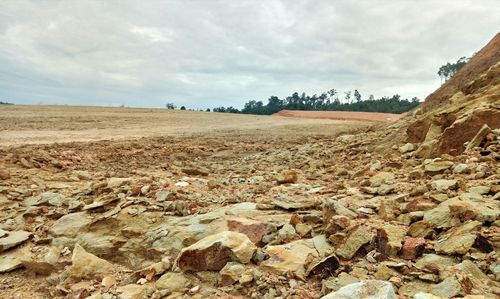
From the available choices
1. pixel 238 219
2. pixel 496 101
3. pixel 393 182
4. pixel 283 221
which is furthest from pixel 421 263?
pixel 496 101

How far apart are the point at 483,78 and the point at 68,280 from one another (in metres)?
9.61

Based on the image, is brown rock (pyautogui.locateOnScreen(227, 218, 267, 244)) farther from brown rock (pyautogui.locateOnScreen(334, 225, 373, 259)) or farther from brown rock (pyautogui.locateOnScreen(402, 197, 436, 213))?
brown rock (pyautogui.locateOnScreen(402, 197, 436, 213))

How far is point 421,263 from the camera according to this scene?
3.02 meters

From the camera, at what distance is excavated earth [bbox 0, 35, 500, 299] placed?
3041 mm

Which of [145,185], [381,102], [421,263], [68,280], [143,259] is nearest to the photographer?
[421,263]

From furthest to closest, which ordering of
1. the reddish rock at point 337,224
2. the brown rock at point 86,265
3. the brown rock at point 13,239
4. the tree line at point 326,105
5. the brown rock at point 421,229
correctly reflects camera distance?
the tree line at point 326,105, the brown rock at point 13,239, the brown rock at point 86,265, the reddish rock at point 337,224, the brown rock at point 421,229

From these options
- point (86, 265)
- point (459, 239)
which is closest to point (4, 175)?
point (86, 265)

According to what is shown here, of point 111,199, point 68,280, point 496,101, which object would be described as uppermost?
point 496,101

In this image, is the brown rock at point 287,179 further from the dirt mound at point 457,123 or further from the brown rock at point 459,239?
the brown rock at point 459,239

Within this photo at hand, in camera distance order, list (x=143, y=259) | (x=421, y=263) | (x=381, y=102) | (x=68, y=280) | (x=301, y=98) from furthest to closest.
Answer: (x=301, y=98) < (x=381, y=102) < (x=143, y=259) < (x=68, y=280) < (x=421, y=263)

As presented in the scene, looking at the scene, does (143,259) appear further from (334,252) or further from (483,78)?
(483,78)

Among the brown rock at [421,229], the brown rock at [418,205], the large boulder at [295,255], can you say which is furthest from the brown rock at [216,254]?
the brown rock at [418,205]

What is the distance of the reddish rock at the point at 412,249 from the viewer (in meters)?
3.15

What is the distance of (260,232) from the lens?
418 centimetres
